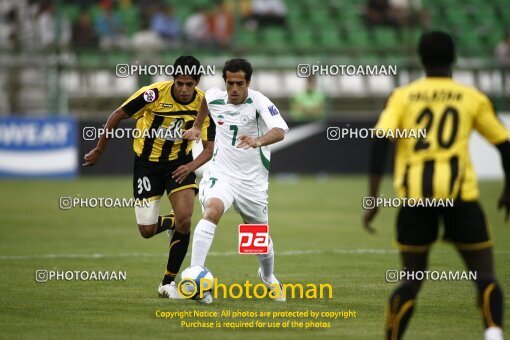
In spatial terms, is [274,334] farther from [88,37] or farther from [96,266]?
[88,37]

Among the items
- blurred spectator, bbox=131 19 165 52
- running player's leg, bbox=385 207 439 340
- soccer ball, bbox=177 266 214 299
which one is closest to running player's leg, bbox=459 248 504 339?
running player's leg, bbox=385 207 439 340

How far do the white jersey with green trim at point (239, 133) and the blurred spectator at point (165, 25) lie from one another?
17835 millimetres

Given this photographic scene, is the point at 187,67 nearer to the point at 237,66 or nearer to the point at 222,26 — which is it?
the point at 237,66

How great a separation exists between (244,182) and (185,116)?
101 cm

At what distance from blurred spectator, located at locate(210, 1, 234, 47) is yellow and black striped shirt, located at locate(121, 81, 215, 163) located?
17.4m

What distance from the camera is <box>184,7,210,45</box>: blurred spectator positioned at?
27.6 metres

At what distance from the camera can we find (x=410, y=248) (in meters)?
6.65

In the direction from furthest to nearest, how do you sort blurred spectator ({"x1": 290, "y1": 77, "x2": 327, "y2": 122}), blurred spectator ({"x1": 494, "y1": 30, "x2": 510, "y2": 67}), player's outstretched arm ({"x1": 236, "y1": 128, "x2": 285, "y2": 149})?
blurred spectator ({"x1": 494, "y1": 30, "x2": 510, "y2": 67}), blurred spectator ({"x1": 290, "y1": 77, "x2": 327, "y2": 122}), player's outstretched arm ({"x1": 236, "y1": 128, "x2": 285, "y2": 149})

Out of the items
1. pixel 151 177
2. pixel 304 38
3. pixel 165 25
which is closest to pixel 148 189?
pixel 151 177

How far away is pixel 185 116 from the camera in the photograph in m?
10.2

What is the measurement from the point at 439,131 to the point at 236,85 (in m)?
3.23

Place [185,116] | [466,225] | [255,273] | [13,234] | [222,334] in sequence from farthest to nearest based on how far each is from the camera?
1. [13,234]
2. [255,273]
3. [185,116]
4. [222,334]
5. [466,225]

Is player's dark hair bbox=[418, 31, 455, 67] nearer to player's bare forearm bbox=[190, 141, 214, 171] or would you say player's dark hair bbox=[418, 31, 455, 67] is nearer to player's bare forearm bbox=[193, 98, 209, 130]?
player's bare forearm bbox=[193, 98, 209, 130]

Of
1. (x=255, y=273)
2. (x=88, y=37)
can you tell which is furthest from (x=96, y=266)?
(x=88, y=37)
